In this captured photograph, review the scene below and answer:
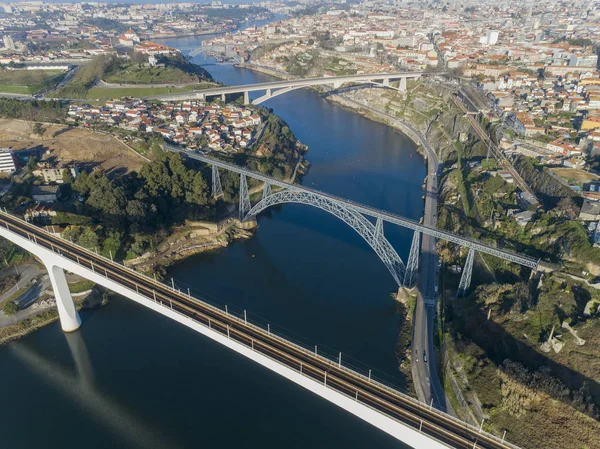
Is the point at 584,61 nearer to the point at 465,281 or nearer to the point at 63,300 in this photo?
the point at 465,281

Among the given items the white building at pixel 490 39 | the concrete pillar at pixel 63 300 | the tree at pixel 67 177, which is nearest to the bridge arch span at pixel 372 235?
the concrete pillar at pixel 63 300

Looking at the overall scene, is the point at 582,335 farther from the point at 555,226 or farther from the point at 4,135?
the point at 4,135

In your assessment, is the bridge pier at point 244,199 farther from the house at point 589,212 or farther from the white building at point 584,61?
the white building at point 584,61

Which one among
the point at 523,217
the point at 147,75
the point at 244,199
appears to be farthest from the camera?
the point at 147,75

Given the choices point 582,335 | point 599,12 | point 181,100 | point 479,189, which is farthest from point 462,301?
point 599,12

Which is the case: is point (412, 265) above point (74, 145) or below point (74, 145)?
below

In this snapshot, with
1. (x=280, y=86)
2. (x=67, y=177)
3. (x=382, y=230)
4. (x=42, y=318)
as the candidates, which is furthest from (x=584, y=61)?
(x=42, y=318)

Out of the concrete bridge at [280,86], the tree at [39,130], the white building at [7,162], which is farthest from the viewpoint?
the concrete bridge at [280,86]
